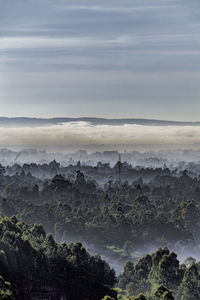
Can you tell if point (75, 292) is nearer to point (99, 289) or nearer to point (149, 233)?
point (99, 289)

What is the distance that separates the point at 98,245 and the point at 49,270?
2022 inches

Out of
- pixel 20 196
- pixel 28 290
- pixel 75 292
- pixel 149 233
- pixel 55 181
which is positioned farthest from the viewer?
pixel 55 181

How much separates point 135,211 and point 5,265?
259ft

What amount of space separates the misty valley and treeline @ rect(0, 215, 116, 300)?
3.6 inches

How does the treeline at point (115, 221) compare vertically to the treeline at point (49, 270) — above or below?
above

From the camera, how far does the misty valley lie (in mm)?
63438

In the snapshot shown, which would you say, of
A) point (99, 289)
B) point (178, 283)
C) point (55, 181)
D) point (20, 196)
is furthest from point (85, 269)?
point (55, 181)

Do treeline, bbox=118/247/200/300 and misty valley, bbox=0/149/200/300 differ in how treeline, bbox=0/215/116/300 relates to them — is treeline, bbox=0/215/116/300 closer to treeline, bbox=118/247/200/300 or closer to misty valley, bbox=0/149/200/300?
misty valley, bbox=0/149/200/300

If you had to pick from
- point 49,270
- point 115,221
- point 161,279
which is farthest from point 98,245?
point 49,270

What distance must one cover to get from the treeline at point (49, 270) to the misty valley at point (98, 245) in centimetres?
9

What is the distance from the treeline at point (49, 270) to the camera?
61.0 meters

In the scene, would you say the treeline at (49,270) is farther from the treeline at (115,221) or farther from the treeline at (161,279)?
the treeline at (115,221)

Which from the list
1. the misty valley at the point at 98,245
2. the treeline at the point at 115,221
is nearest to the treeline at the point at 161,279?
the misty valley at the point at 98,245

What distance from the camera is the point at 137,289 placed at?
237ft
